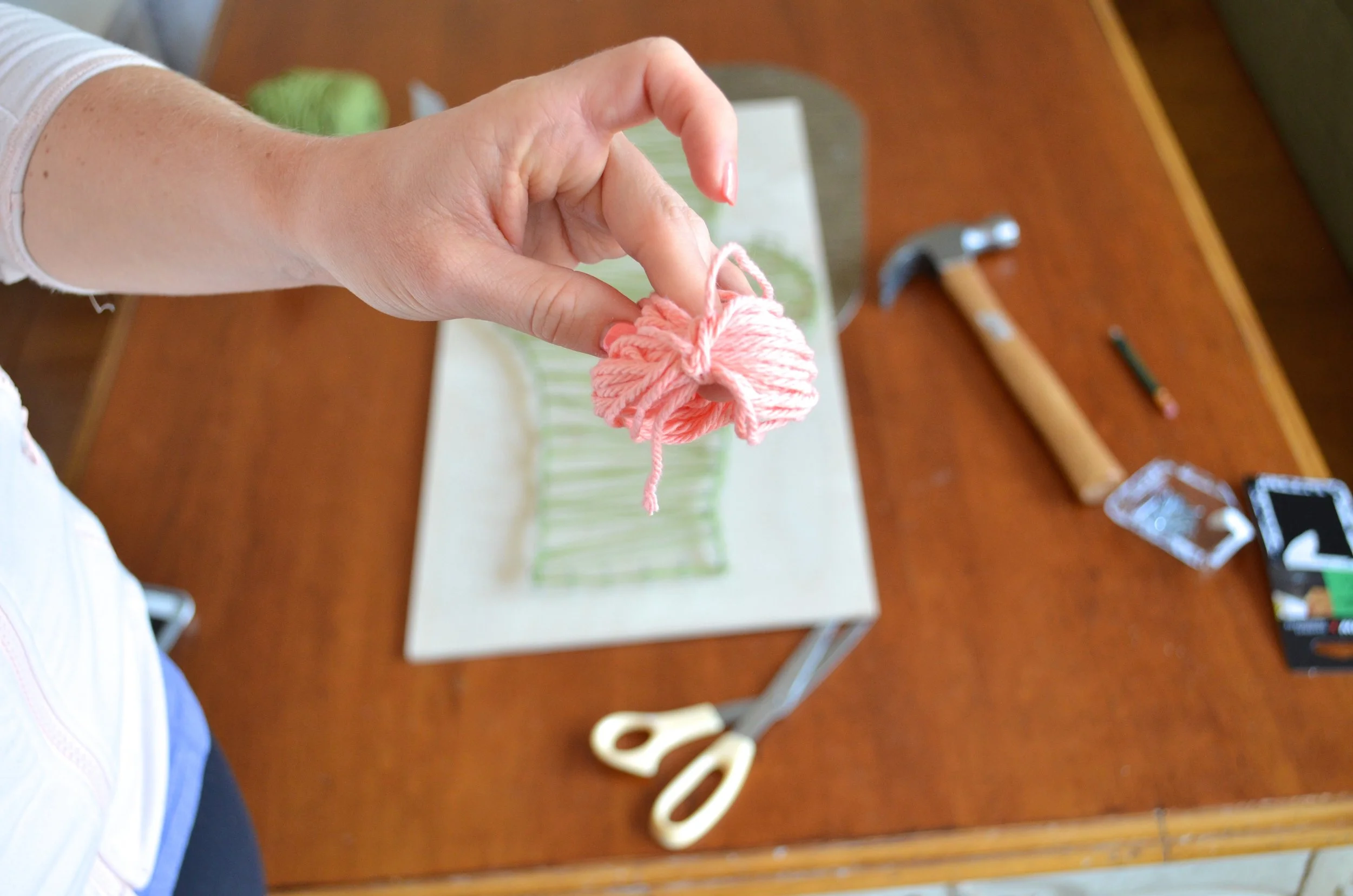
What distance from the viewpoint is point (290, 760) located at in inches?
22.1

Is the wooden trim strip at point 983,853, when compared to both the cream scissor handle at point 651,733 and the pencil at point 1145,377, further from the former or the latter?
the pencil at point 1145,377

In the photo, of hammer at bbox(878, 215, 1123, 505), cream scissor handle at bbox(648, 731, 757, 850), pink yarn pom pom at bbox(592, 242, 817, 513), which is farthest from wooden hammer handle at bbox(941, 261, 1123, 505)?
pink yarn pom pom at bbox(592, 242, 817, 513)

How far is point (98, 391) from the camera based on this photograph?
709 mm

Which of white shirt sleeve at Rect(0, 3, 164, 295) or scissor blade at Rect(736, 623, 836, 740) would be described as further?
scissor blade at Rect(736, 623, 836, 740)

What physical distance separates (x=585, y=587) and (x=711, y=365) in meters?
0.37

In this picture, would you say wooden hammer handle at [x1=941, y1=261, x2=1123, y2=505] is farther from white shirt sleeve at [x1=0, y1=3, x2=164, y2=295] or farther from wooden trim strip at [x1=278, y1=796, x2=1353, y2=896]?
white shirt sleeve at [x1=0, y1=3, x2=164, y2=295]

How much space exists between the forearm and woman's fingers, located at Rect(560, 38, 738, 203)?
10 cm

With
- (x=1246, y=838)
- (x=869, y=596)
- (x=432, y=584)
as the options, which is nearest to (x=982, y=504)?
(x=869, y=596)

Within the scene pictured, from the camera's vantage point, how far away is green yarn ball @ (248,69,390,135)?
29.8 inches

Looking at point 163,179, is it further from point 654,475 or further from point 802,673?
point 802,673

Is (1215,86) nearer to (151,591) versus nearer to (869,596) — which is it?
(869,596)

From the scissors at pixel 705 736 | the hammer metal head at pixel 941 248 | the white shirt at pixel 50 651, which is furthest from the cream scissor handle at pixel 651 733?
the hammer metal head at pixel 941 248

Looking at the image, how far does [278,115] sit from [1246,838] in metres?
0.82

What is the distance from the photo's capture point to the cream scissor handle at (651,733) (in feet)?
1.75
